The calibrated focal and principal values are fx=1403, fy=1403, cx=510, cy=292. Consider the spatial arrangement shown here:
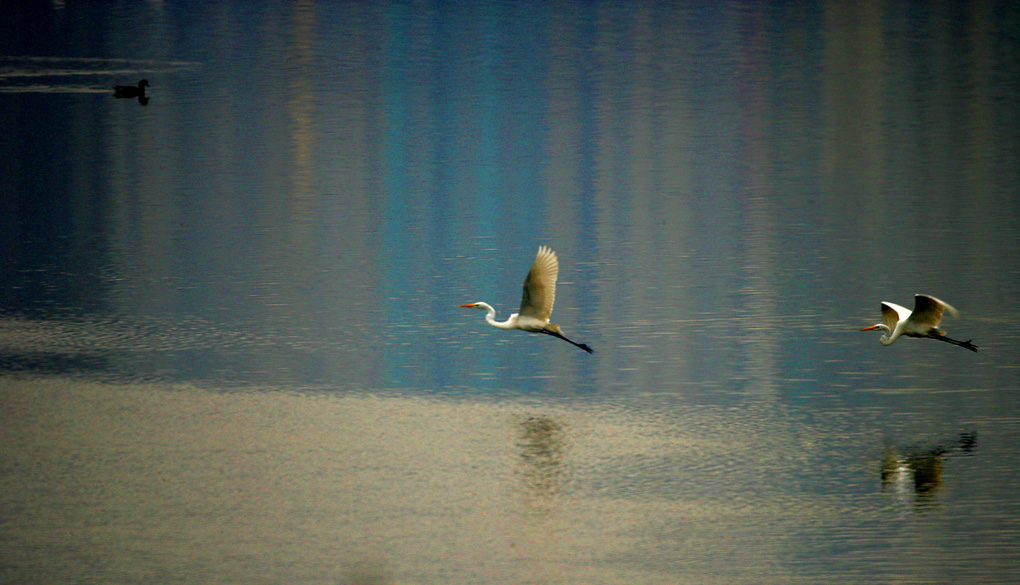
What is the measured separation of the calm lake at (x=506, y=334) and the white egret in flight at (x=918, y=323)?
1.05 ft

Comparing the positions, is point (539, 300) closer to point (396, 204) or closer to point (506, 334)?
point (506, 334)

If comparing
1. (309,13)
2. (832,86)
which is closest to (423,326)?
(832,86)

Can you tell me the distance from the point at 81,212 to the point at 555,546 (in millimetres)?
12936

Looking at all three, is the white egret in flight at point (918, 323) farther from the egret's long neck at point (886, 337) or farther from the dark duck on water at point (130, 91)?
the dark duck on water at point (130, 91)

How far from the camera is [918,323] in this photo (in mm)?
12758

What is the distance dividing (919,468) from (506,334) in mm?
5161

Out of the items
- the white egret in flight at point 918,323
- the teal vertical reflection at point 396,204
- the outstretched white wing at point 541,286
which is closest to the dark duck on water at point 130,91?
the teal vertical reflection at point 396,204

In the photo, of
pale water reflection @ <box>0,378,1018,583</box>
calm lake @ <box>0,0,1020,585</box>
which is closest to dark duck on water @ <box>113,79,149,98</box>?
calm lake @ <box>0,0,1020,585</box>

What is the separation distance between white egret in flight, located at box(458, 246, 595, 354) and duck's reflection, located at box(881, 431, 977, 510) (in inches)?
129

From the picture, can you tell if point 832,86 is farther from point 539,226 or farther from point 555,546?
point 555,546

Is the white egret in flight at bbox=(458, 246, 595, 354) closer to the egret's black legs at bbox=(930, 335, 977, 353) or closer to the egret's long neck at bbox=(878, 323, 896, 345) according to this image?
the egret's long neck at bbox=(878, 323, 896, 345)

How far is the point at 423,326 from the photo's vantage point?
48.2ft

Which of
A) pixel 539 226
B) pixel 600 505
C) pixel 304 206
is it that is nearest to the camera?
pixel 600 505

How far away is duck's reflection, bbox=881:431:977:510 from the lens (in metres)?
10.1
